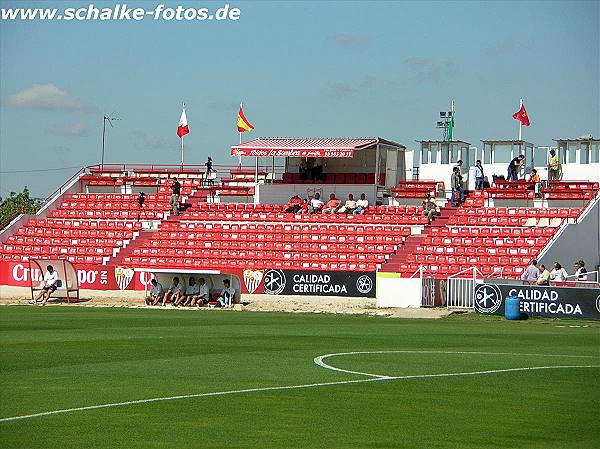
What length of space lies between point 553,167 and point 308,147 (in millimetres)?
12119

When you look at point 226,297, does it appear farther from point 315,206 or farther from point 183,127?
point 183,127

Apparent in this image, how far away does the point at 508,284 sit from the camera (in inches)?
1419

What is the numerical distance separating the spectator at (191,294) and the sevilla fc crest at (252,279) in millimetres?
3502

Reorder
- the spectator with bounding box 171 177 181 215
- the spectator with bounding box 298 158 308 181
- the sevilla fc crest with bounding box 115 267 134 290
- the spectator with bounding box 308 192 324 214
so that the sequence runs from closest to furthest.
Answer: the sevilla fc crest with bounding box 115 267 134 290 < the spectator with bounding box 308 192 324 214 < the spectator with bounding box 171 177 181 215 < the spectator with bounding box 298 158 308 181

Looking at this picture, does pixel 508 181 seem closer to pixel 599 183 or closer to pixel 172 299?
pixel 599 183

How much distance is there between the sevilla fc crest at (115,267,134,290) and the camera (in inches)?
1815

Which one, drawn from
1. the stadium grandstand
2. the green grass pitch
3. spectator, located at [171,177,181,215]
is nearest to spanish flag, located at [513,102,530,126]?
the stadium grandstand

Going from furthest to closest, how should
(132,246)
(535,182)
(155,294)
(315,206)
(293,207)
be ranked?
(293,207) < (315,206) < (535,182) < (132,246) < (155,294)

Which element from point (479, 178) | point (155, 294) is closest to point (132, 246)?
point (155, 294)

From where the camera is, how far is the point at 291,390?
49.3 feet

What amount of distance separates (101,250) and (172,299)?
37.9 ft

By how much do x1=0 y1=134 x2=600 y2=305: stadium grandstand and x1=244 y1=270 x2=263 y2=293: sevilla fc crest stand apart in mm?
51

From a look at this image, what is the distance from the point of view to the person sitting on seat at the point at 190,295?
40.7 metres

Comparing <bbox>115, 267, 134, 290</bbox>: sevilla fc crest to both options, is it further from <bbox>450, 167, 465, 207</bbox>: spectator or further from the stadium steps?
<bbox>450, 167, 465, 207</bbox>: spectator
